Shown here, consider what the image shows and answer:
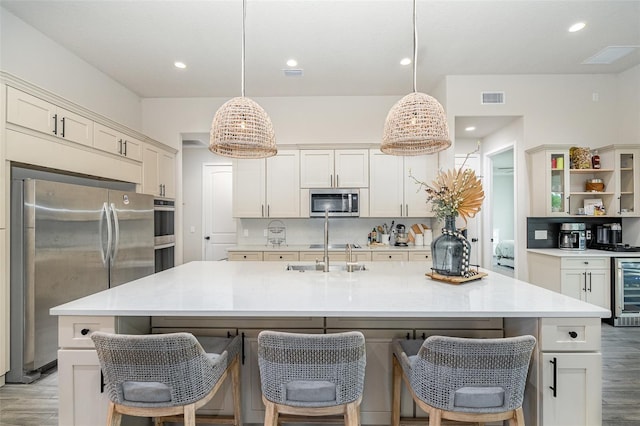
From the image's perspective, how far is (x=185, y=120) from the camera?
4.87 metres

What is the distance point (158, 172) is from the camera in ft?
14.3

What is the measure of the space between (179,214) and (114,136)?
1.64m

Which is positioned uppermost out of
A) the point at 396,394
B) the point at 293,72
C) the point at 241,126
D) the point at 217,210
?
the point at 293,72

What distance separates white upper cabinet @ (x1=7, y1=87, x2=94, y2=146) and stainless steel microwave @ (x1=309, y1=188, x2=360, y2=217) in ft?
8.71

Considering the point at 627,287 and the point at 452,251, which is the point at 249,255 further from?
the point at 627,287

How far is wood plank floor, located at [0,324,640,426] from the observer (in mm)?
2051

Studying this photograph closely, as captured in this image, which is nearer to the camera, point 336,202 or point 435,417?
point 435,417

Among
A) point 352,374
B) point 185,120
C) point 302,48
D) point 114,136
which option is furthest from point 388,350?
point 185,120

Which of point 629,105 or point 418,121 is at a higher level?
point 629,105

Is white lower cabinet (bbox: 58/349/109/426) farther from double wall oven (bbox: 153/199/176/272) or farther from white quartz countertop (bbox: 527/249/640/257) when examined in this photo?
white quartz countertop (bbox: 527/249/640/257)

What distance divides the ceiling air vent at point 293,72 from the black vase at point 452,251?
2854 mm

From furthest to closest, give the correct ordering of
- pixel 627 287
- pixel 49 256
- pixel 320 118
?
pixel 320 118, pixel 627 287, pixel 49 256

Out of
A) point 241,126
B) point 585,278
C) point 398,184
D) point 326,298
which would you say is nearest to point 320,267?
point 326,298

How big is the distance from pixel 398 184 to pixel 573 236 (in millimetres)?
2323
